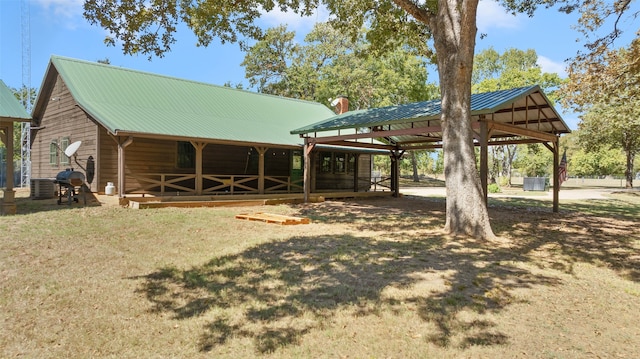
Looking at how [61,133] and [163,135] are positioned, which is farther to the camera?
[61,133]

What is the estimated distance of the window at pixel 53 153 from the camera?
1764 centimetres

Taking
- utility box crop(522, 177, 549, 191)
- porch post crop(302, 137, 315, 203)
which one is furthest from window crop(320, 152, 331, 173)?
utility box crop(522, 177, 549, 191)

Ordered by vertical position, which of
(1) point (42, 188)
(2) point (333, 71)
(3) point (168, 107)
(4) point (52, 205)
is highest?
(2) point (333, 71)

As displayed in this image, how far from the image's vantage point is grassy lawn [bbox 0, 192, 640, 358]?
3.90 m

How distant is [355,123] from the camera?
15812 millimetres

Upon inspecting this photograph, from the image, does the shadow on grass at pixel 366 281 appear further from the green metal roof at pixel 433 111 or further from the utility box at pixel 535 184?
the utility box at pixel 535 184

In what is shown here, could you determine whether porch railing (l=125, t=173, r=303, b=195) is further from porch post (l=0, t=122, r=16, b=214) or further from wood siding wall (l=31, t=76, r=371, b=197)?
porch post (l=0, t=122, r=16, b=214)

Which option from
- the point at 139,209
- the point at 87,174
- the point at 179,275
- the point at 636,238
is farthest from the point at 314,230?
the point at 87,174

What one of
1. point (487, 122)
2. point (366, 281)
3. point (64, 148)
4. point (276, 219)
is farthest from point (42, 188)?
point (487, 122)

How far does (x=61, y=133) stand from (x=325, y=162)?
1264 cm

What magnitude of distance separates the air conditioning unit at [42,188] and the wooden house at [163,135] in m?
1.18

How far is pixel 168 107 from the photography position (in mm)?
16891

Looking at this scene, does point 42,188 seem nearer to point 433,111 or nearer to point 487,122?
point 433,111

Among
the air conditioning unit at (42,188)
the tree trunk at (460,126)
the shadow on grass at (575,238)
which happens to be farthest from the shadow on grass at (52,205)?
the shadow on grass at (575,238)
